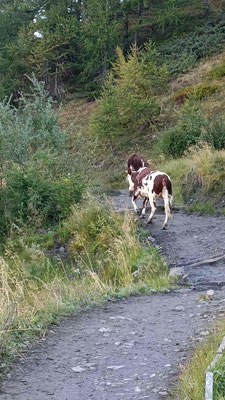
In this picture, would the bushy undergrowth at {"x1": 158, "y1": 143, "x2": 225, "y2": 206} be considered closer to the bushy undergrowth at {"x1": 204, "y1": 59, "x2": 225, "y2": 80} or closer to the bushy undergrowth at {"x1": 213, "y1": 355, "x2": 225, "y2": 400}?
the bushy undergrowth at {"x1": 213, "y1": 355, "x2": 225, "y2": 400}

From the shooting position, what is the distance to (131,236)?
34.0 feet

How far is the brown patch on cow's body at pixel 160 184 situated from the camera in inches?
471

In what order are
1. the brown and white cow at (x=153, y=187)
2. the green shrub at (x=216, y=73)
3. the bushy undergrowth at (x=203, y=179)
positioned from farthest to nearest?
the green shrub at (x=216, y=73), the bushy undergrowth at (x=203, y=179), the brown and white cow at (x=153, y=187)

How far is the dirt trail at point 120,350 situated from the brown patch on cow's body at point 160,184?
14.0 feet

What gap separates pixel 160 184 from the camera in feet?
39.5

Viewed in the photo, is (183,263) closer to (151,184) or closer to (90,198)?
(151,184)

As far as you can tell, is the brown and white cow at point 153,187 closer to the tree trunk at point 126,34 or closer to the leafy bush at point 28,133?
the leafy bush at point 28,133

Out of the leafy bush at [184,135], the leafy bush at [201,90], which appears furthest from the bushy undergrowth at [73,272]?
the leafy bush at [201,90]

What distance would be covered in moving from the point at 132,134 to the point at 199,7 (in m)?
17.9

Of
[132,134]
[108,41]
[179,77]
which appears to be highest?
[108,41]

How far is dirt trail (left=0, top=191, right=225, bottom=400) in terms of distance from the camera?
4.27 m

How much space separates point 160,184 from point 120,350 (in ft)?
23.7

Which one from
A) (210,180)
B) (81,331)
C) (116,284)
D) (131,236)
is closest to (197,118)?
(210,180)

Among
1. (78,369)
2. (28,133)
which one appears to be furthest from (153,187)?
(78,369)
